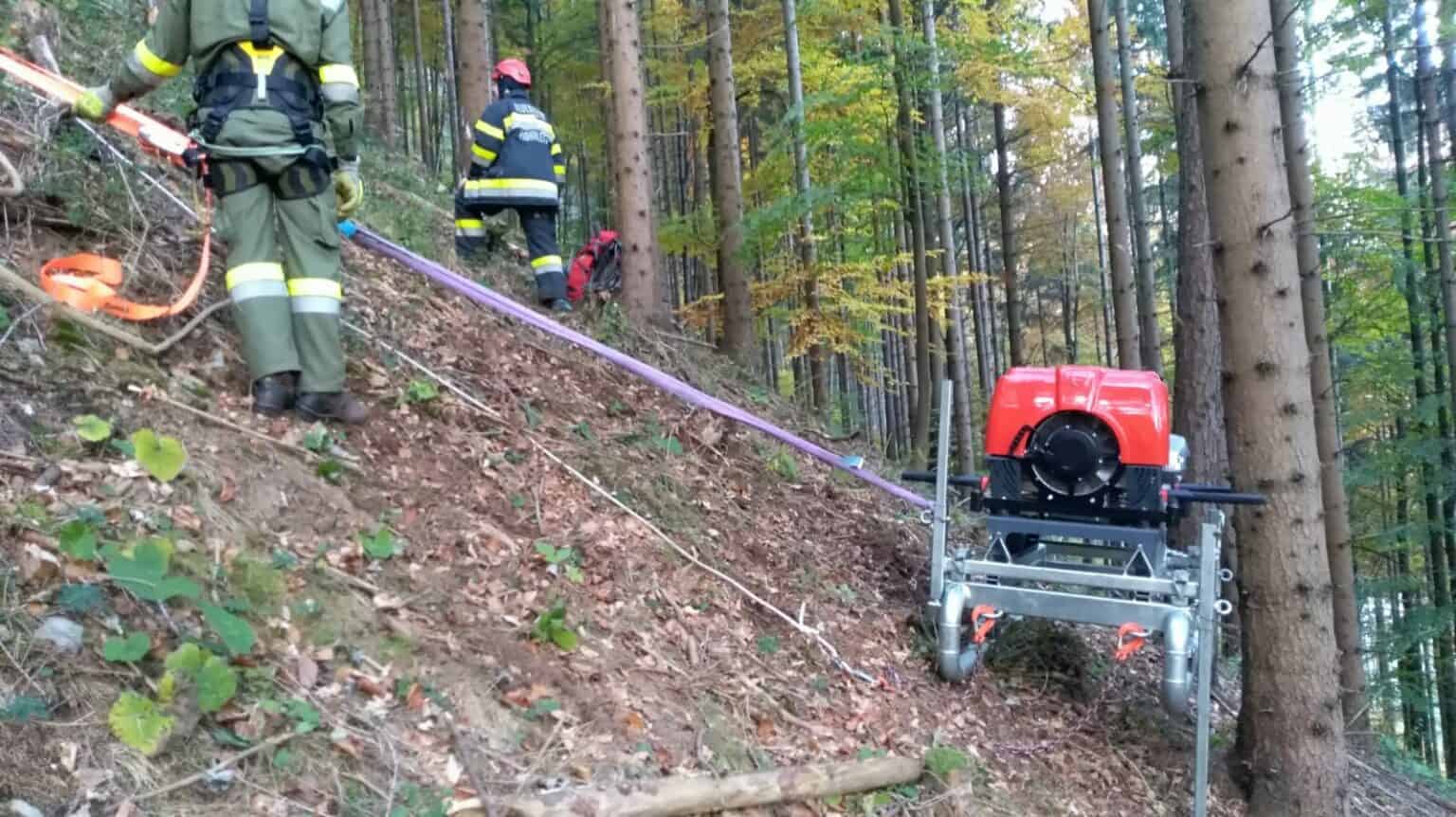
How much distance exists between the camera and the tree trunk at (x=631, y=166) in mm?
7641

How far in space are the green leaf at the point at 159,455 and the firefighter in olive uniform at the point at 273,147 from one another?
1039mm

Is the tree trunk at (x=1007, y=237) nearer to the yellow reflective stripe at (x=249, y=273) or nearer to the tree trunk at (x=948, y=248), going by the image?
the tree trunk at (x=948, y=248)

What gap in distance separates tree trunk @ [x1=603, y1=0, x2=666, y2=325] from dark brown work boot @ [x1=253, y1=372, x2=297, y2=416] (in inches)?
152

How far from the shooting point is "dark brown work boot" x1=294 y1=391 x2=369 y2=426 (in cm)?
441

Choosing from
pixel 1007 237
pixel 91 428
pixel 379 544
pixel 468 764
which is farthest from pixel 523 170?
pixel 1007 237

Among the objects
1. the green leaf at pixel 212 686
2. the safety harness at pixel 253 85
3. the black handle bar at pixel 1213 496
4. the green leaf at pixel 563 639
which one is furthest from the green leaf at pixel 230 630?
the black handle bar at pixel 1213 496

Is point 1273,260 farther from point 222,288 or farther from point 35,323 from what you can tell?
point 35,323

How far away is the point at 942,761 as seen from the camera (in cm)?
411

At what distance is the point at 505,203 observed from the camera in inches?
295

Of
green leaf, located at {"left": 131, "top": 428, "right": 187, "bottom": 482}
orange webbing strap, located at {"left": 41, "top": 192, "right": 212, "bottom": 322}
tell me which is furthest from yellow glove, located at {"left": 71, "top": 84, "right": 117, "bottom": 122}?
green leaf, located at {"left": 131, "top": 428, "right": 187, "bottom": 482}

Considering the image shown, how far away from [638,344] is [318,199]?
3.60 metres

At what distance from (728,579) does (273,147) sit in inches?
118

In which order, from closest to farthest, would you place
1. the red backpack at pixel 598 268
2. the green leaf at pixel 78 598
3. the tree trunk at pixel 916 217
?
the green leaf at pixel 78 598 < the red backpack at pixel 598 268 < the tree trunk at pixel 916 217

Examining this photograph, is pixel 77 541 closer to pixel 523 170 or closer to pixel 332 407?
pixel 332 407
